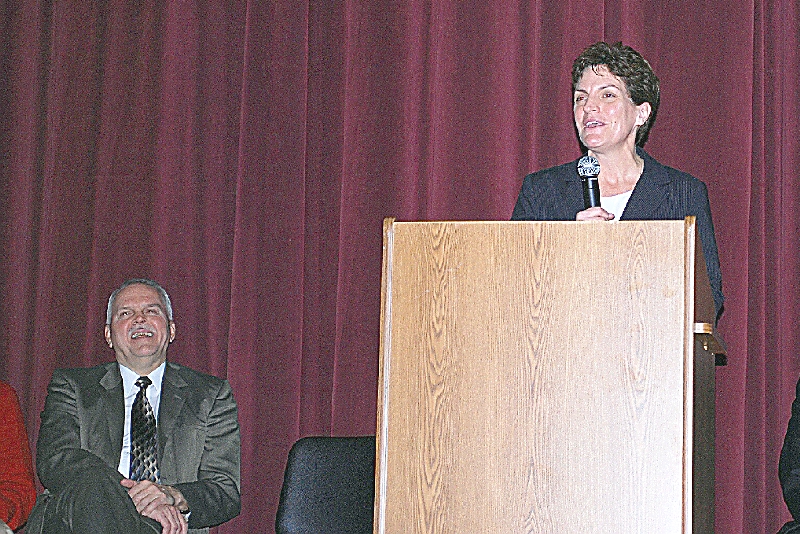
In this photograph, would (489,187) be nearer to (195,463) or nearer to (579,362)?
(195,463)

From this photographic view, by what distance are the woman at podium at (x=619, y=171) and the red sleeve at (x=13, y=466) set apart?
191 cm

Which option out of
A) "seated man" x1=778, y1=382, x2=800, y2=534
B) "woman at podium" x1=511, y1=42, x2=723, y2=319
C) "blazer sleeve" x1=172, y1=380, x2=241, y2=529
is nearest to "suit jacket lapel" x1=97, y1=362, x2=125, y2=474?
"blazer sleeve" x1=172, y1=380, x2=241, y2=529

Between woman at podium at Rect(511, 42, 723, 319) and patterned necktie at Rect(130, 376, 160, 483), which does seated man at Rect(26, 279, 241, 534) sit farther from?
woman at podium at Rect(511, 42, 723, 319)

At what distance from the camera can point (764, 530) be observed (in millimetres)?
3438

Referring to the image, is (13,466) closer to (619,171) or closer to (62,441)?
(62,441)

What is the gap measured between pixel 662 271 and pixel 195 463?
2.08 meters

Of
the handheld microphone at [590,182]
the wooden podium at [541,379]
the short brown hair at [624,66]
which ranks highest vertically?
the short brown hair at [624,66]

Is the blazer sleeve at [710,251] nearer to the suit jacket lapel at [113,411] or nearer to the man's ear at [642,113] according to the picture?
the man's ear at [642,113]

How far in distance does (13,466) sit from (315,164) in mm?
1555

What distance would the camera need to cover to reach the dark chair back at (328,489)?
120 inches

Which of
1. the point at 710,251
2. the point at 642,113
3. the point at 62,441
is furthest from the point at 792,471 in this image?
the point at 62,441

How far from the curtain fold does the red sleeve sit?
686 mm

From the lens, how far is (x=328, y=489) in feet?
10.1

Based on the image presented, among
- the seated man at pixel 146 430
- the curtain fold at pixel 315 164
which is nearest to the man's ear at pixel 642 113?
the curtain fold at pixel 315 164
